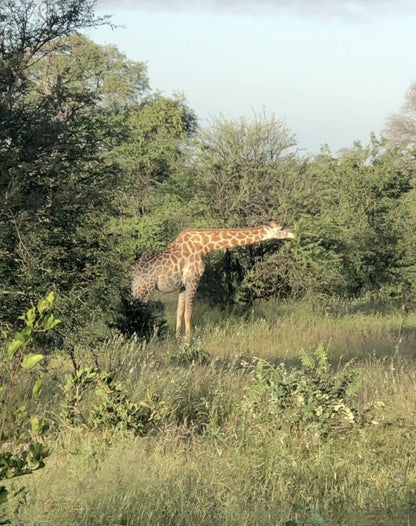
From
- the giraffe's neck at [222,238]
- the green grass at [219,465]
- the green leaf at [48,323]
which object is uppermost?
the green leaf at [48,323]

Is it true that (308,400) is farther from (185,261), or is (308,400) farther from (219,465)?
(185,261)

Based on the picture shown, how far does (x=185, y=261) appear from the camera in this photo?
15.9 m

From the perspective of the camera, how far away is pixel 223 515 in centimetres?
484

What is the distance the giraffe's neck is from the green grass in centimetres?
668

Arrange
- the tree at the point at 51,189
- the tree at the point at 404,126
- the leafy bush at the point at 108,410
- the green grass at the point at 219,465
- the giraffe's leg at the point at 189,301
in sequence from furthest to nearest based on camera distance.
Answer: the tree at the point at 404,126
the giraffe's leg at the point at 189,301
the tree at the point at 51,189
the leafy bush at the point at 108,410
the green grass at the point at 219,465

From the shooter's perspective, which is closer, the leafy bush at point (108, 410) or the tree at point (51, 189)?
the leafy bush at point (108, 410)

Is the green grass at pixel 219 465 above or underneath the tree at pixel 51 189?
underneath

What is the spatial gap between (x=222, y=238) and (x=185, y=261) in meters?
0.76

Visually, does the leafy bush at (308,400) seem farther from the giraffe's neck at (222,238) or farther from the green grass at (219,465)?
the giraffe's neck at (222,238)

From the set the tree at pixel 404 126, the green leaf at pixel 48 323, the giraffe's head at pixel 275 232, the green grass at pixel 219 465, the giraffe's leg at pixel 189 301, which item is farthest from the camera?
the tree at pixel 404 126

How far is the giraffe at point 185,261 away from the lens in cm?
1562

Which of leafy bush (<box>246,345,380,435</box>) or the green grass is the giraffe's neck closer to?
the green grass

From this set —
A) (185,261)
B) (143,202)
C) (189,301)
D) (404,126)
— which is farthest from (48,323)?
(404,126)

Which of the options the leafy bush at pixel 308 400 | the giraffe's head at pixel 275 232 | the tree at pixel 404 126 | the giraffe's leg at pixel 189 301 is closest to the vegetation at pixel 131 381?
the leafy bush at pixel 308 400
